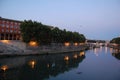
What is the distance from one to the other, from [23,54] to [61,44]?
111 feet

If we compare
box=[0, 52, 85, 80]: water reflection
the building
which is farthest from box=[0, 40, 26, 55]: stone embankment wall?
the building

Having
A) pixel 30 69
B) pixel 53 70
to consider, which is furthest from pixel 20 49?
pixel 53 70

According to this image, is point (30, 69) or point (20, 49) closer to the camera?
point (30, 69)

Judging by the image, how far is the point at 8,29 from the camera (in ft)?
258

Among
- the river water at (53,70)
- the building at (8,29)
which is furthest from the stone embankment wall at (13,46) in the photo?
the building at (8,29)

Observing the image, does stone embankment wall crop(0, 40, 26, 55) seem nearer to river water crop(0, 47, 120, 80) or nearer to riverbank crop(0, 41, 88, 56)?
riverbank crop(0, 41, 88, 56)

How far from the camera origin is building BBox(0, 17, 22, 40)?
7589 centimetres

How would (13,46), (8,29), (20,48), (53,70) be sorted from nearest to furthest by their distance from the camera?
(53,70)
(13,46)
(20,48)
(8,29)

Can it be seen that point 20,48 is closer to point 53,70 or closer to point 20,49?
point 20,49

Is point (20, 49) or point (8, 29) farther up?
point (8, 29)

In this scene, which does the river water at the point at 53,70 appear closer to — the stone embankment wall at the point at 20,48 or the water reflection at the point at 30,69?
the water reflection at the point at 30,69

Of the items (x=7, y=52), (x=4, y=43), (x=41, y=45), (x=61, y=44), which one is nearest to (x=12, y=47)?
(x=4, y=43)

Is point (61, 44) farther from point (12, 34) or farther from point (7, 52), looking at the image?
point (7, 52)

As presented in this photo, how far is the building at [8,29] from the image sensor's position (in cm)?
7589
